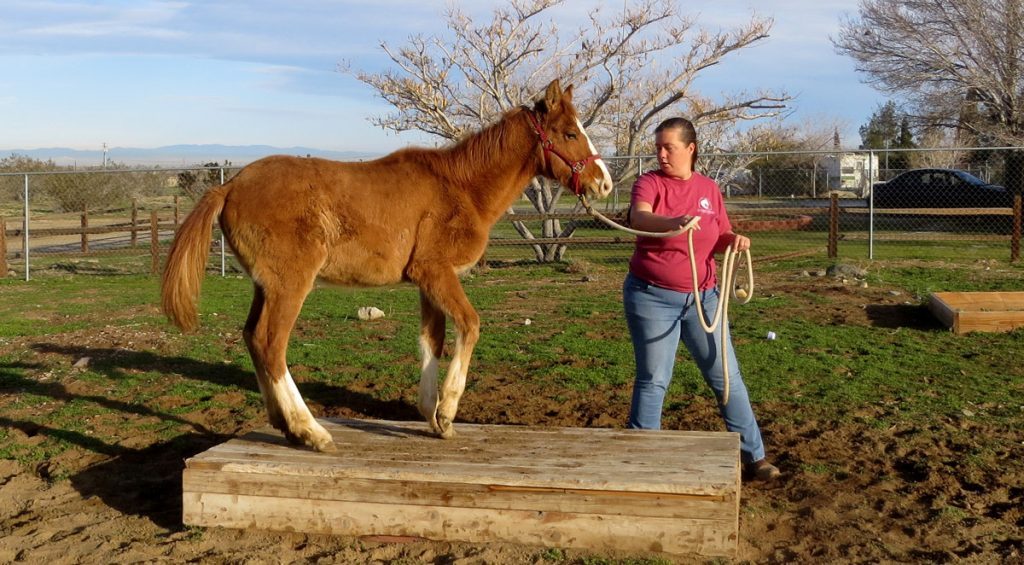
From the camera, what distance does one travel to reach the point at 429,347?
559cm

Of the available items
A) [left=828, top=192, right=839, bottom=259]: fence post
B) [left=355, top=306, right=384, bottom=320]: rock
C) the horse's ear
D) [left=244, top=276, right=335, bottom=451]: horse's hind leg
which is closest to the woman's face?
the horse's ear

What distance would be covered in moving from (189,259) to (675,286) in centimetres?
288

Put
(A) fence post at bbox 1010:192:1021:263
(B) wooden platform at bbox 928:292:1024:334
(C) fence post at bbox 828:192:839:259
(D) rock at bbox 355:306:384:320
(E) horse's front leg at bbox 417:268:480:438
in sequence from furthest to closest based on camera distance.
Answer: (C) fence post at bbox 828:192:839:259 → (A) fence post at bbox 1010:192:1021:263 → (D) rock at bbox 355:306:384:320 → (B) wooden platform at bbox 928:292:1024:334 → (E) horse's front leg at bbox 417:268:480:438

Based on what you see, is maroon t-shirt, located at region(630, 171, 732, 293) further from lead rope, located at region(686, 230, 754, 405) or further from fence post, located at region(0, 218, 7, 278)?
fence post, located at region(0, 218, 7, 278)

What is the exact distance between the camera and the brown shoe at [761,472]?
5.43 metres

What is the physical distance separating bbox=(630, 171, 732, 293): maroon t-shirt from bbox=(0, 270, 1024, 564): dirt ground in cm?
134

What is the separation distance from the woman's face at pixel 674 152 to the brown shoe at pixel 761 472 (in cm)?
185

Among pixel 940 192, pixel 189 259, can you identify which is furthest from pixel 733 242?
pixel 940 192

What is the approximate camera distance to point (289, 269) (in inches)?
197

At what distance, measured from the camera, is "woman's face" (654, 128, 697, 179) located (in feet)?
16.9

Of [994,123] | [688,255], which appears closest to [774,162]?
[994,123]

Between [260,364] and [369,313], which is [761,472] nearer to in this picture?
[260,364]

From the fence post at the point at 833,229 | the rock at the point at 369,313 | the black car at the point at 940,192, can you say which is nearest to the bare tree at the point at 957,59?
the black car at the point at 940,192

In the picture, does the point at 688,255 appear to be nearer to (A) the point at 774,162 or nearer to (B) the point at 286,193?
(B) the point at 286,193
